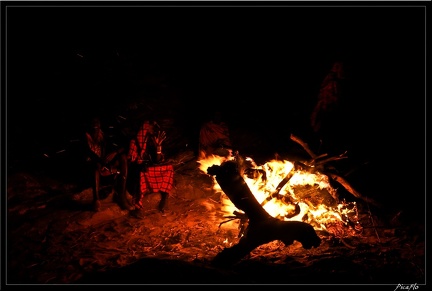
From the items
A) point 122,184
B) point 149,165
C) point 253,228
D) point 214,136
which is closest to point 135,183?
point 122,184

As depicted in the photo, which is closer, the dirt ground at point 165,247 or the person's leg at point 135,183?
the dirt ground at point 165,247

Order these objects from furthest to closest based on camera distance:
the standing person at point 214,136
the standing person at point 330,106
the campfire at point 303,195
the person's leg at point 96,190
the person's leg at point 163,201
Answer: the standing person at point 214,136, the standing person at point 330,106, the person's leg at point 163,201, the person's leg at point 96,190, the campfire at point 303,195

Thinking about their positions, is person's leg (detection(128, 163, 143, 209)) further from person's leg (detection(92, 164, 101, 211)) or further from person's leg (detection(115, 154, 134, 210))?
person's leg (detection(92, 164, 101, 211))

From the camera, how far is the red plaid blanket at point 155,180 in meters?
6.86

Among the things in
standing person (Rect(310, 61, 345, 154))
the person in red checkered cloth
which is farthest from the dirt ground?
→ standing person (Rect(310, 61, 345, 154))

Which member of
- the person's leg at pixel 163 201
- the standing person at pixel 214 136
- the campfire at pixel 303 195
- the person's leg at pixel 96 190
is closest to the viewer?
the campfire at pixel 303 195

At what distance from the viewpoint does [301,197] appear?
6074 millimetres

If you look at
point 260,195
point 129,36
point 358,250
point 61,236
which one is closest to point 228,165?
point 260,195

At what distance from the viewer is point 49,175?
324 inches

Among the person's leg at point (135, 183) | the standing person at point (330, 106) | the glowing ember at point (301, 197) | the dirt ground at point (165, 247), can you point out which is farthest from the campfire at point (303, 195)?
the standing person at point (330, 106)

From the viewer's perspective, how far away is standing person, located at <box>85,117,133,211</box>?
6699mm

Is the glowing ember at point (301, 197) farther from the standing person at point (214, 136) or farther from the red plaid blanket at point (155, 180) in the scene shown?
the standing person at point (214, 136)

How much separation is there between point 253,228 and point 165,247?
1.86 meters

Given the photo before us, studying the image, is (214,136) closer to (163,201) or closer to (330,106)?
(163,201)
